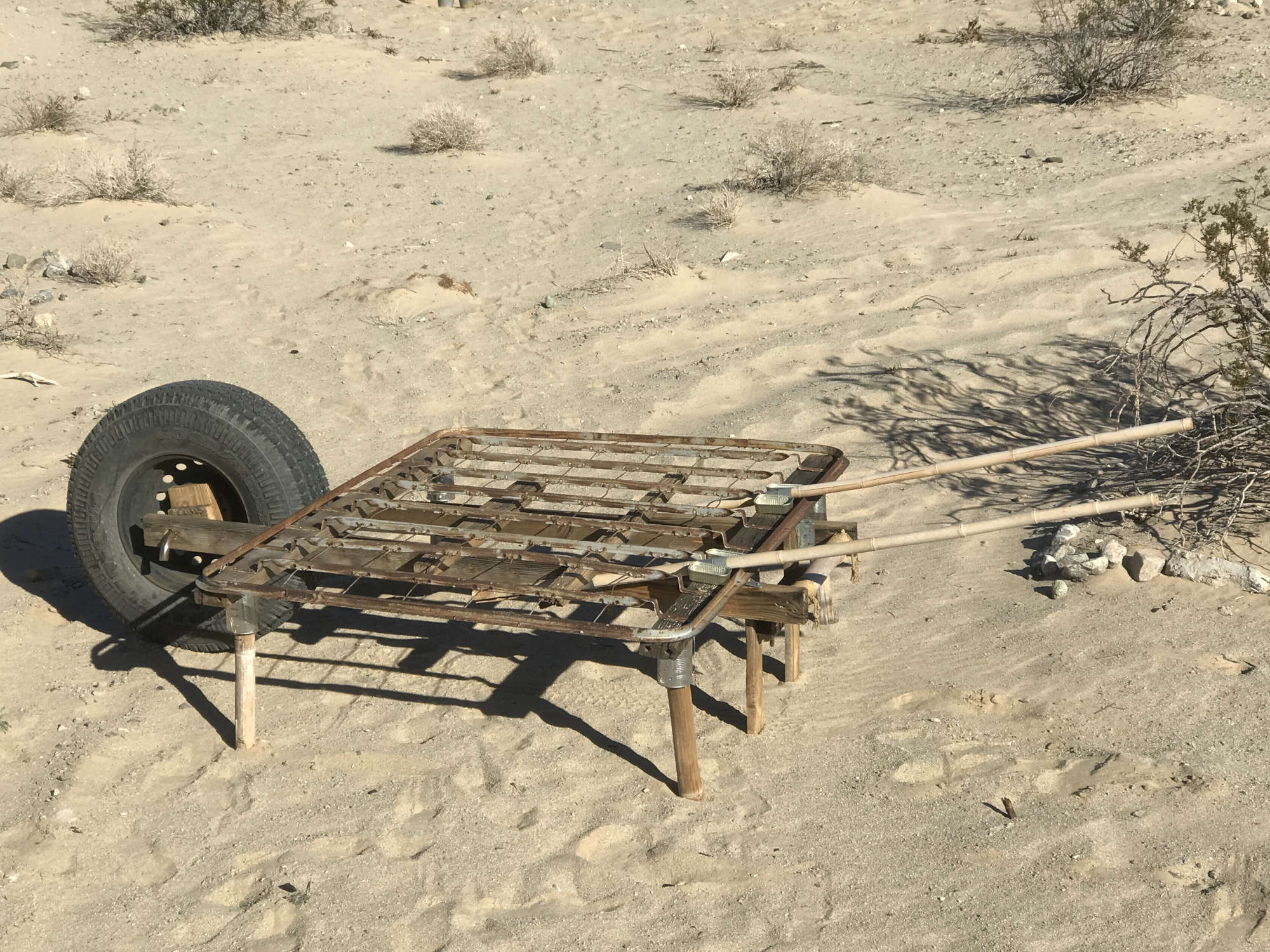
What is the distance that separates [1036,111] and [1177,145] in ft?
4.85

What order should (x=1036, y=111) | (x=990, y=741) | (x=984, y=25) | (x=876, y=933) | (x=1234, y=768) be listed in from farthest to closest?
(x=984, y=25) < (x=1036, y=111) < (x=990, y=741) < (x=1234, y=768) < (x=876, y=933)

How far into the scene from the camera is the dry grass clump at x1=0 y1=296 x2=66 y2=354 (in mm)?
7020

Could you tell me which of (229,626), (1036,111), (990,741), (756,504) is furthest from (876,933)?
(1036,111)

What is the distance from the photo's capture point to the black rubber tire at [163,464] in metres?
4.10

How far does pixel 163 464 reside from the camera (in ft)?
14.1

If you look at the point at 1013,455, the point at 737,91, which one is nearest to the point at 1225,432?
the point at 1013,455

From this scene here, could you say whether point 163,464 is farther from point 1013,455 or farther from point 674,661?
point 1013,455

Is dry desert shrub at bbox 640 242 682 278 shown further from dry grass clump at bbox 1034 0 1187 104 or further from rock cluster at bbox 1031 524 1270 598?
dry grass clump at bbox 1034 0 1187 104

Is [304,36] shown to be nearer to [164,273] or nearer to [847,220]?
[164,273]

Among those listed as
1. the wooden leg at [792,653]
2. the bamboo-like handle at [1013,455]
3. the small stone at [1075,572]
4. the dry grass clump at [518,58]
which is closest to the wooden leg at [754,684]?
the wooden leg at [792,653]

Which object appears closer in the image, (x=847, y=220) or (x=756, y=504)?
(x=756, y=504)

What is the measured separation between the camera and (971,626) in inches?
162

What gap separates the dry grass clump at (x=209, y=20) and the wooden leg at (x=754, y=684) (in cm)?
1259

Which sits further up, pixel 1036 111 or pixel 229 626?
pixel 1036 111
